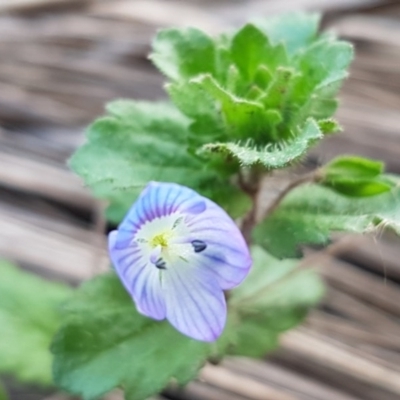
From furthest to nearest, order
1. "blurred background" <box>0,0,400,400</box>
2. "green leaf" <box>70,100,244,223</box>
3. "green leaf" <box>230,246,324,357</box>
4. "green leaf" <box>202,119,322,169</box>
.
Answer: "blurred background" <box>0,0,400,400</box>
"green leaf" <box>230,246,324,357</box>
"green leaf" <box>70,100,244,223</box>
"green leaf" <box>202,119,322,169</box>

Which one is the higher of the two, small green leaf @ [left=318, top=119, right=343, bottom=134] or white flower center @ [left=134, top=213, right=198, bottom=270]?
small green leaf @ [left=318, top=119, right=343, bottom=134]

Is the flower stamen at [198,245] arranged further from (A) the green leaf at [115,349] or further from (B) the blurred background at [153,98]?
(B) the blurred background at [153,98]

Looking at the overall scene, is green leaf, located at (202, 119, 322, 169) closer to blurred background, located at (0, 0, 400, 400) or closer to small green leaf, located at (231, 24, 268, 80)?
small green leaf, located at (231, 24, 268, 80)

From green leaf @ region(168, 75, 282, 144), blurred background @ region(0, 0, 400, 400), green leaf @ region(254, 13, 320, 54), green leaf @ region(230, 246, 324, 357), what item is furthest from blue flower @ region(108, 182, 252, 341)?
blurred background @ region(0, 0, 400, 400)

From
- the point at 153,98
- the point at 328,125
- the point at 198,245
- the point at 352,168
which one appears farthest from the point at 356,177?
the point at 153,98

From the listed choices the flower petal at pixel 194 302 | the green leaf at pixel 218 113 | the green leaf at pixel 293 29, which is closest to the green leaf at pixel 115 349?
the flower petal at pixel 194 302

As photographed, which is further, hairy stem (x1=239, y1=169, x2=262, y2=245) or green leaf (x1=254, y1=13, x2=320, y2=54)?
green leaf (x1=254, y1=13, x2=320, y2=54)

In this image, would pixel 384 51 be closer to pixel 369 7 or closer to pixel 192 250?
pixel 369 7
